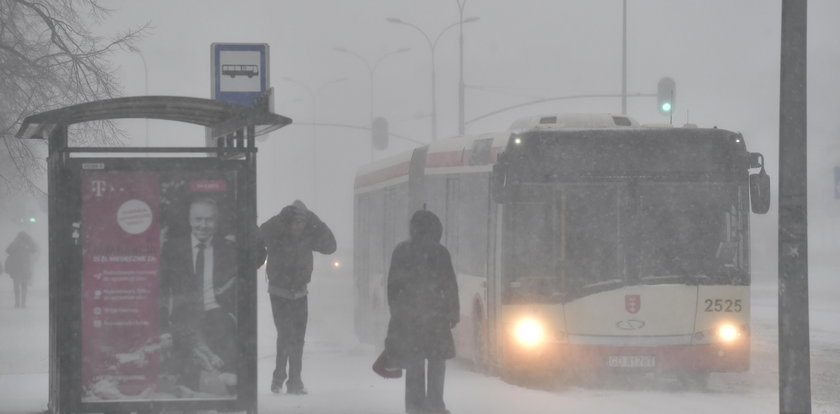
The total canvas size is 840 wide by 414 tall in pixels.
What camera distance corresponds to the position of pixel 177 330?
9.23 metres

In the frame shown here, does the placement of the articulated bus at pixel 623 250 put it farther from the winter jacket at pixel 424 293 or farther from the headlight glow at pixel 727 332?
the winter jacket at pixel 424 293

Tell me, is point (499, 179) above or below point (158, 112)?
below

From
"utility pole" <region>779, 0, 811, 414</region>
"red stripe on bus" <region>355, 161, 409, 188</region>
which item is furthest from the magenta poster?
"red stripe on bus" <region>355, 161, 409, 188</region>

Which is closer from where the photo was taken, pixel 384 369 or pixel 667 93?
pixel 384 369

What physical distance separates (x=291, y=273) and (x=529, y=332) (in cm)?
275

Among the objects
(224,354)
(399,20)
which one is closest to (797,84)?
(224,354)

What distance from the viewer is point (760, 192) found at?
526 inches

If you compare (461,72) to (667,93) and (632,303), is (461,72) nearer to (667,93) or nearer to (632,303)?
(667,93)

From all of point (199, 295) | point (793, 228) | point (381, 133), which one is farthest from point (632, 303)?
point (381, 133)

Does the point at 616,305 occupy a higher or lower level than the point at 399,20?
lower

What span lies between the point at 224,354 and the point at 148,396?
0.56 m

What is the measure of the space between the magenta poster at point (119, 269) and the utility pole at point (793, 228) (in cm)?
396

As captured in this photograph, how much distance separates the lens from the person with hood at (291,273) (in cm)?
1241

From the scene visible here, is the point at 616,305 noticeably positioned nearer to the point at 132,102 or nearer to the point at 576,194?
the point at 576,194
